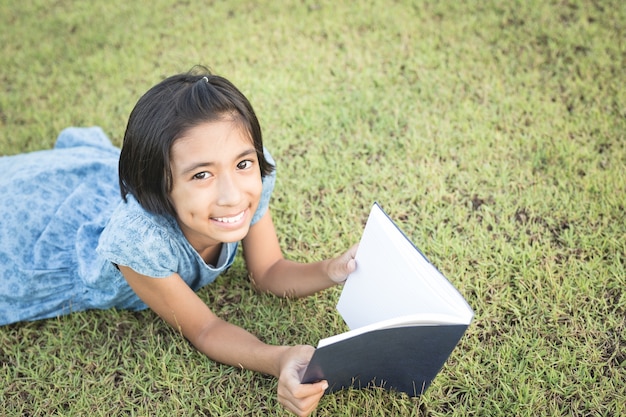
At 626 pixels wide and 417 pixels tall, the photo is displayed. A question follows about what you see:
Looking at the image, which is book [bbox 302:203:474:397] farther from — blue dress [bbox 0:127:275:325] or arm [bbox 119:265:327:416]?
blue dress [bbox 0:127:275:325]

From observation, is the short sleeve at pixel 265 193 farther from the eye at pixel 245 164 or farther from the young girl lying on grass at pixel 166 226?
the eye at pixel 245 164

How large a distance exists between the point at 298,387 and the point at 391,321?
1.25 feet

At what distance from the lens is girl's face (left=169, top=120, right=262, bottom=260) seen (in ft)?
5.42

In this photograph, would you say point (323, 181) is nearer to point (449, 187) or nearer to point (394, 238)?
point (449, 187)

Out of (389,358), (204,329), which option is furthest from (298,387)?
(204,329)

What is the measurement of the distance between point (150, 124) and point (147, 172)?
143 mm

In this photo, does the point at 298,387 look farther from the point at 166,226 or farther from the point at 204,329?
the point at 166,226

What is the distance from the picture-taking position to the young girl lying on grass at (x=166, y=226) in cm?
167

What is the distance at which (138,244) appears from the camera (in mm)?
1765

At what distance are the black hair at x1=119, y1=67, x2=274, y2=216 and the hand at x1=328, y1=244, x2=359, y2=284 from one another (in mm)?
456

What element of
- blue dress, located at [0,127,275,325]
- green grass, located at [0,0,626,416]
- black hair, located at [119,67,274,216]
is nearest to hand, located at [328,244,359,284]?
green grass, located at [0,0,626,416]

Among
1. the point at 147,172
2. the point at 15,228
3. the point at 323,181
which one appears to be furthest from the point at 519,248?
the point at 15,228

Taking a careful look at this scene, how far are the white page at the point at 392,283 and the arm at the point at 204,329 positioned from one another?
26 centimetres

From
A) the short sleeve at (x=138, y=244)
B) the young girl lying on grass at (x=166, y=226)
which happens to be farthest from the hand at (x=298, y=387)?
the short sleeve at (x=138, y=244)
